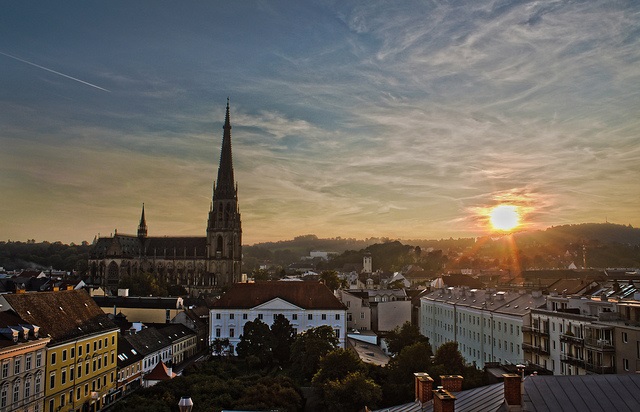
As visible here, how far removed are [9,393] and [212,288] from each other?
5042 inches

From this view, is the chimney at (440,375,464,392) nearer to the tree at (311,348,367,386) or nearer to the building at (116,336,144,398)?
the tree at (311,348,367,386)

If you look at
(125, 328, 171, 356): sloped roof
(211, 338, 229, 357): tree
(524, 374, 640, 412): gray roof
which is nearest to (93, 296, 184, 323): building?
(211, 338, 229, 357): tree

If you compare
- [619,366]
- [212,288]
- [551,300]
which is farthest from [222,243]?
[619,366]

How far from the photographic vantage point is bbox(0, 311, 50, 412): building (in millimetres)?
41219

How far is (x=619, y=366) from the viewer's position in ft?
131

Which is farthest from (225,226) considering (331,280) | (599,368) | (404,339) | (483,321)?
(599,368)

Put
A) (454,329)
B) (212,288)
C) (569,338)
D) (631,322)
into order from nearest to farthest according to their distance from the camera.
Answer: (631,322) → (569,338) → (454,329) → (212,288)

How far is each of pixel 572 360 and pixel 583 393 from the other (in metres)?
27.3

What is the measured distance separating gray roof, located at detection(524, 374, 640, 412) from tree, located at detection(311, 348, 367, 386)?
92.1 feet

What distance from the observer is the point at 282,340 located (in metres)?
70.0

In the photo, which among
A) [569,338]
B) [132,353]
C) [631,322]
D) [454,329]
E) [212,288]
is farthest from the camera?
[212,288]

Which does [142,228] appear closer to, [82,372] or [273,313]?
[273,313]

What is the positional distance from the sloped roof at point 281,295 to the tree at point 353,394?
126 feet

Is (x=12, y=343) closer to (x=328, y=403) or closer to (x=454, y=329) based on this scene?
(x=328, y=403)
